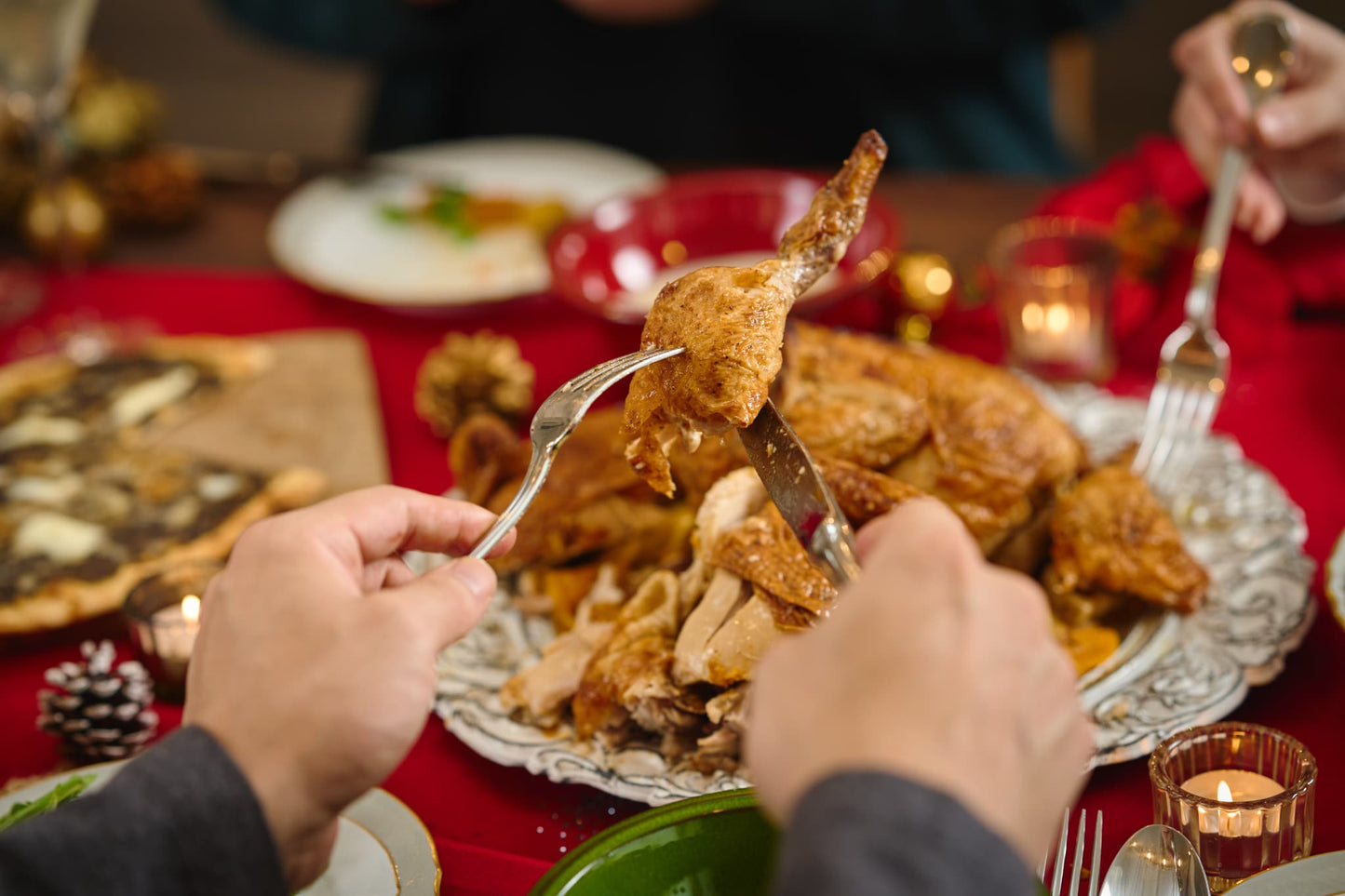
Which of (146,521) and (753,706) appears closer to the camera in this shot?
(753,706)

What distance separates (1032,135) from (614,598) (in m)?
2.26

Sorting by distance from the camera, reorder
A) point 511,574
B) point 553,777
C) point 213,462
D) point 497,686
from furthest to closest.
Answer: point 213,462
point 511,574
point 497,686
point 553,777

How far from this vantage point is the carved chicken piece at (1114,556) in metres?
1.29

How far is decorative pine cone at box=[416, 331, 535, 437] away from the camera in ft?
6.22

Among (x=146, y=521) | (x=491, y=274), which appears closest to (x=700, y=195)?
(x=491, y=274)

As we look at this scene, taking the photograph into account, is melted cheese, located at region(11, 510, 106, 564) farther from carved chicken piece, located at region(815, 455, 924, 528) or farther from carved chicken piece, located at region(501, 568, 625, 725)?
carved chicken piece, located at region(815, 455, 924, 528)

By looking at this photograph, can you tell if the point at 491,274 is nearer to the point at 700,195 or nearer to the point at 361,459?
the point at 700,195

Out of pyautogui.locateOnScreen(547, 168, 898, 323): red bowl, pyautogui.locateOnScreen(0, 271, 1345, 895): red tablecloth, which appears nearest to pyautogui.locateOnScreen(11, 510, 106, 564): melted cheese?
pyautogui.locateOnScreen(0, 271, 1345, 895): red tablecloth

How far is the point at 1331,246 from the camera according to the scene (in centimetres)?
193

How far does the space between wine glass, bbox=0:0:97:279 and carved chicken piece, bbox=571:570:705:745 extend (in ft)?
5.55

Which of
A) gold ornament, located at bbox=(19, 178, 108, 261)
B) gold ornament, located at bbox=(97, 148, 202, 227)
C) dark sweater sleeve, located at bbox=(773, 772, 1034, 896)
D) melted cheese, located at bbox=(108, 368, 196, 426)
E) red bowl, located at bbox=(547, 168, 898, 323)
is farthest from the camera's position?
gold ornament, located at bbox=(97, 148, 202, 227)

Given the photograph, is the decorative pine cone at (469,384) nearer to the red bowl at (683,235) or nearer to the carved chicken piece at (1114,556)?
the red bowl at (683,235)

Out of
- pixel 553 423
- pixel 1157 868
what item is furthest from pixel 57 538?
pixel 1157 868

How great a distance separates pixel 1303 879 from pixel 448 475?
1.27 metres
